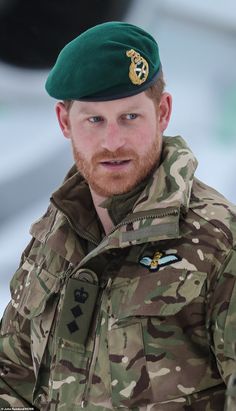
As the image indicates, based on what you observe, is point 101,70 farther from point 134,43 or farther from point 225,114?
point 225,114

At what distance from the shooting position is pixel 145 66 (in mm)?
1191

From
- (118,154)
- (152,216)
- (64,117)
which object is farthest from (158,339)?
(64,117)

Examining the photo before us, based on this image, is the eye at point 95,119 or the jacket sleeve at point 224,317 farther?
the eye at point 95,119

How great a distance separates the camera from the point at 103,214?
4.22ft

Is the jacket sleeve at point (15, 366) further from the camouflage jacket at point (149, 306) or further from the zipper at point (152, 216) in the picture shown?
the zipper at point (152, 216)

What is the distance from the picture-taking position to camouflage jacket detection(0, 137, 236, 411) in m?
1.11

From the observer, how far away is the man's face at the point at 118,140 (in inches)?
46.8

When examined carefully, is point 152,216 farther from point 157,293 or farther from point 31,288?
point 31,288

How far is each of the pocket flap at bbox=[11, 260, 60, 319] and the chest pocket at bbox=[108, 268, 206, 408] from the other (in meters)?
0.18

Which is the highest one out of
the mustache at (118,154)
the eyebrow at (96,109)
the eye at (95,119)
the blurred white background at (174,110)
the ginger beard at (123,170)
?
the eyebrow at (96,109)

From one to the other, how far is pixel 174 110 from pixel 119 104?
177 centimetres

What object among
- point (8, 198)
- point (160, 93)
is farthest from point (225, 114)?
point (160, 93)

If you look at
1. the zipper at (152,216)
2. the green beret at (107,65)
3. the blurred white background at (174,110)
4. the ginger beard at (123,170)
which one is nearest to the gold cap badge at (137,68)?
the green beret at (107,65)

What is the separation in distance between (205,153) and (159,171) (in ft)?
5.62
